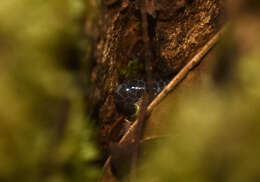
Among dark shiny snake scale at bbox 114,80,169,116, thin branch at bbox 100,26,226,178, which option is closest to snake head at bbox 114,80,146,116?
dark shiny snake scale at bbox 114,80,169,116

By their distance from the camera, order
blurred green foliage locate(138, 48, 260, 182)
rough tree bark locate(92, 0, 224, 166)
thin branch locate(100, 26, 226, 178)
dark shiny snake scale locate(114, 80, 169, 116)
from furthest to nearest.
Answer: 1. rough tree bark locate(92, 0, 224, 166)
2. dark shiny snake scale locate(114, 80, 169, 116)
3. thin branch locate(100, 26, 226, 178)
4. blurred green foliage locate(138, 48, 260, 182)

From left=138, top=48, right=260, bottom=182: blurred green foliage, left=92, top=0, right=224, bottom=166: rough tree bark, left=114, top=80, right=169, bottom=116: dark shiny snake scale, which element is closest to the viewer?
left=138, top=48, right=260, bottom=182: blurred green foliage

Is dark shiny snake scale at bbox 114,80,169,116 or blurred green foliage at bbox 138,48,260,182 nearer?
blurred green foliage at bbox 138,48,260,182

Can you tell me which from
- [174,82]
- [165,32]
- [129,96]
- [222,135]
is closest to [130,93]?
[129,96]

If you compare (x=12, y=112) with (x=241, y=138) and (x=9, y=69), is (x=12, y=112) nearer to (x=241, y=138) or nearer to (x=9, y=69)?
(x=9, y=69)

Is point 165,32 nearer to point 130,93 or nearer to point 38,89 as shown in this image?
point 130,93

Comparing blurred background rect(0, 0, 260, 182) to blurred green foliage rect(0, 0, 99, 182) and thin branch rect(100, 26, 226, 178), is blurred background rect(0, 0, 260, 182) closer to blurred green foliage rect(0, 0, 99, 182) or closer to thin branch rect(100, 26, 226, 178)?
blurred green foliage rect(0, 0, 99, 182)

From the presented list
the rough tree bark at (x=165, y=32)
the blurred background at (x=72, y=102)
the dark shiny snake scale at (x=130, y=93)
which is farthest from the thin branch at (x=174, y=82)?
the blurred background at (x=72, y=102)

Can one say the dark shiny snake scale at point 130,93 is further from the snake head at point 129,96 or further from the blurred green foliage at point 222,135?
the blurred green foliage at point 222,135
